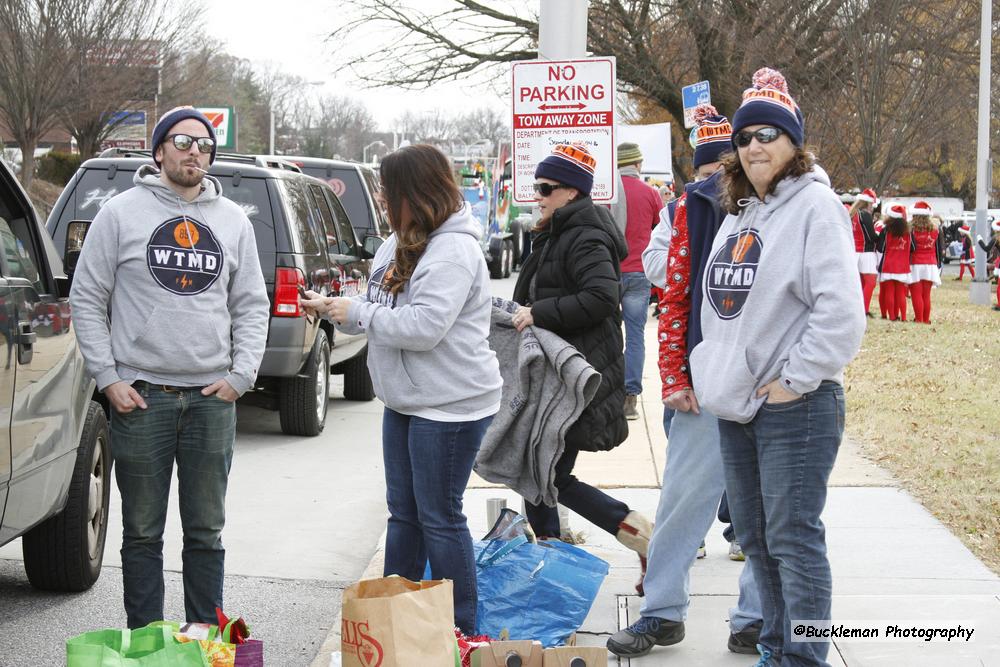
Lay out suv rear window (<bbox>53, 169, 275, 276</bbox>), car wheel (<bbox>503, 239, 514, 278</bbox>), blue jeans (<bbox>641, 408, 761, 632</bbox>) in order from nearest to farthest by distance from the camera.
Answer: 1. blue jeans (<bbox>641, 408, 761, 632</bbox>)
2. suv rear window (<bbox>53, 169, 275, 276</bbox>)
3. car wheel (<bbox>503, 239, 514, 278</bbox>)

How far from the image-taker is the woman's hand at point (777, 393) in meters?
3.42

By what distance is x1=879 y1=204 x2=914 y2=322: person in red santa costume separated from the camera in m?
19.5

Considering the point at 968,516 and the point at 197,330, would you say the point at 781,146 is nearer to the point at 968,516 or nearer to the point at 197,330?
the point at 197,330

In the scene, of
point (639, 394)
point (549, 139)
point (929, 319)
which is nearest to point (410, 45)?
point (929, 319)

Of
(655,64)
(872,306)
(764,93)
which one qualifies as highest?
(655,64)

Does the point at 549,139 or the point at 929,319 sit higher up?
the point at 549,139

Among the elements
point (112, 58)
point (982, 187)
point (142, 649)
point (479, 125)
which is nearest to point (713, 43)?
point (982, 187)

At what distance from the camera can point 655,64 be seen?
28.5 meters

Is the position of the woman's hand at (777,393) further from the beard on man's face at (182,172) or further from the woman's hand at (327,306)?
the beard on man's face at (182,172)

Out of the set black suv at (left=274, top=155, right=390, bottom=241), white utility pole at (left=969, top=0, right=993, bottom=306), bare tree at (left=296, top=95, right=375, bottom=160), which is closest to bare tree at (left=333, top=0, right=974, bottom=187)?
white utility pole at (left=969, top=0, right=993, bottom=306)

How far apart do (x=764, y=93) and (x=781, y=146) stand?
7.0 inches

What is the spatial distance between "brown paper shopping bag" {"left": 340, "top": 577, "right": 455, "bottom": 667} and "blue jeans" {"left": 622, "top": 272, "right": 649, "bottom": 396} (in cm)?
705

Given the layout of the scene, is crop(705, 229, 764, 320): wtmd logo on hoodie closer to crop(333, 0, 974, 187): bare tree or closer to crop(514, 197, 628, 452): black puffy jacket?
crop(514, 197, 628, 452): black puffy jacket

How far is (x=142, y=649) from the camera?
3234 millimetres
